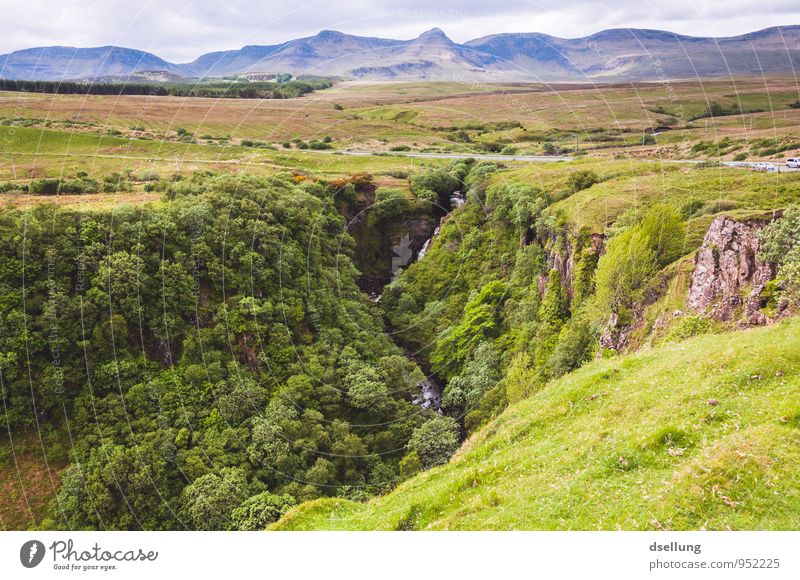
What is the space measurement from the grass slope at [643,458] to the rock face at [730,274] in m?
4.04

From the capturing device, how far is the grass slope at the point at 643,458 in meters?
17.6

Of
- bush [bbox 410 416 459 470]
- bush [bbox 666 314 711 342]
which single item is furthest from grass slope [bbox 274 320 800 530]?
bush [bbox 410 416 459 470]

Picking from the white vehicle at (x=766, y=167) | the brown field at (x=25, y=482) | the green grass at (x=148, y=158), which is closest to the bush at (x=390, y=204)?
the green grass at (x=148, y=158)

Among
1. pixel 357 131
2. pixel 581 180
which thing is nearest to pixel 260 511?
pixel 581 180

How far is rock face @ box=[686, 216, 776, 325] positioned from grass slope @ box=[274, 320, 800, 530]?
13.2 feet

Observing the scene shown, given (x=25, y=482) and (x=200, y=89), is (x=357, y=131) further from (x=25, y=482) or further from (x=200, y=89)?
(x=25, y=482)

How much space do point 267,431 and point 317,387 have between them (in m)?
7.99

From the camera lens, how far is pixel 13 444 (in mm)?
41469

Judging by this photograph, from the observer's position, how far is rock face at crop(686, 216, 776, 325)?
33.2m

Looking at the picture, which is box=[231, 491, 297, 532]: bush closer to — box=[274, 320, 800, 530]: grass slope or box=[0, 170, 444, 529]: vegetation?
box=[0, 170, 444, 529]: vegetation

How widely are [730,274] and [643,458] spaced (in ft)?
69.0

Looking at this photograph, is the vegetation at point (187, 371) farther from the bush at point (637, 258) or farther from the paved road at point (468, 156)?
the paved road at point (468, 156)

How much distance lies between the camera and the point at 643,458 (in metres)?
20.8

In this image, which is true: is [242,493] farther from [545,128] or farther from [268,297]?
[545,128]
